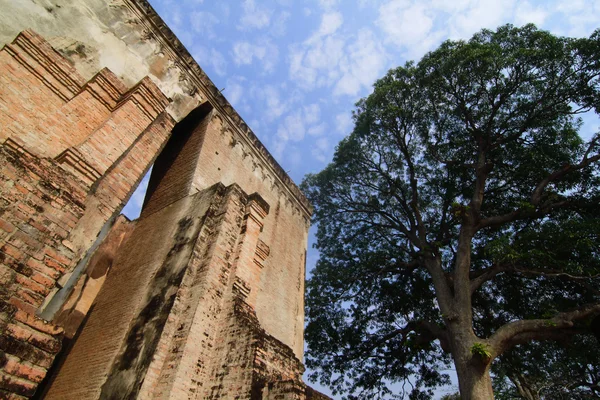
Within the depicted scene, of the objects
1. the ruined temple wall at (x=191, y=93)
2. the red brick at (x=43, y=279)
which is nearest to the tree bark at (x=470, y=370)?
the ruined temple wall at (x=191, y=93)

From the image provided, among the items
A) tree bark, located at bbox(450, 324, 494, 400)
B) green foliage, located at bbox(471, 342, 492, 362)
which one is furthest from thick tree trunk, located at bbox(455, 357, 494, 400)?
green foliage, located at bbox(471, 342, 492, 362)

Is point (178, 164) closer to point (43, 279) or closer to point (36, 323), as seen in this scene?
point (43, 279)

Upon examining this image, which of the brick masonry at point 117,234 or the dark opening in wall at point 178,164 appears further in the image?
the dark opening in wall at point 178,164

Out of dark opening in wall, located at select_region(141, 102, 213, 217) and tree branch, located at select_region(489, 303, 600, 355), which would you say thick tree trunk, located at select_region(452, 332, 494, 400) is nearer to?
tree branch, located at select_region(489, 303, 600, 355)

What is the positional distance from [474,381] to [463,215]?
4204mm

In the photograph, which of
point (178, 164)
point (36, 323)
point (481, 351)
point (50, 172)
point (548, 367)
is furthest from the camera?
point (548, 367)

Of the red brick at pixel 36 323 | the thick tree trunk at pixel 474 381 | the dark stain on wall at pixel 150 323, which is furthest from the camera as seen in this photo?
the thick tree trunk at pixel 474 381

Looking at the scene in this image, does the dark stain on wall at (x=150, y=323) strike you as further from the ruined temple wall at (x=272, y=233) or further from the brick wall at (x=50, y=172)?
Result: the ruined temple wall at (x=272, y=233)

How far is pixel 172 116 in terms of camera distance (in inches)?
253

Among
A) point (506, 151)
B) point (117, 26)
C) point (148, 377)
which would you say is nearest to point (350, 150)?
point (506, 151)

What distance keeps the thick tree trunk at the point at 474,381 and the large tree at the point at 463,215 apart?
0.20 m

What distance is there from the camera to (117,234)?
7.01 metres

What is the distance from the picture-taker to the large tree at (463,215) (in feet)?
28.3

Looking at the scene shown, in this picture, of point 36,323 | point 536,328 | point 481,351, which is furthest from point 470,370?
point 36,323
